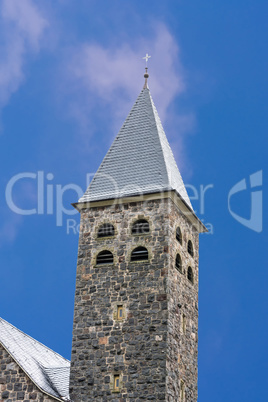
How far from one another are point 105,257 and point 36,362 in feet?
17.9

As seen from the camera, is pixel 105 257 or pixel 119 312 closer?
pixel 119 312

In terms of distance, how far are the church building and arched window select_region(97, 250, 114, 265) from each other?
0.04 metres

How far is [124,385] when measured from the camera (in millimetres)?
34125

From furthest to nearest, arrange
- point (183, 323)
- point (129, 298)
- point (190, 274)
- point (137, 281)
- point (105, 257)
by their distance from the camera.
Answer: point (190, 274) < point (105, 257) < point (183, 323) < point (137, 281) < point (129, 298)

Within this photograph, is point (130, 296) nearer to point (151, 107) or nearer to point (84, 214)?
point (84, 214)

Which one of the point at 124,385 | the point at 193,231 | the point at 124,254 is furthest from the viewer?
the point at 193,231

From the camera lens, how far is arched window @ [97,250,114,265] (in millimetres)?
36844

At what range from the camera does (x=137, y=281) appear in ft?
117

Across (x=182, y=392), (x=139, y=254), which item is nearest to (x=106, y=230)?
(x=139, y=254)

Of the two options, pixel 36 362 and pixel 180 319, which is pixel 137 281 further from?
pixel 36 362

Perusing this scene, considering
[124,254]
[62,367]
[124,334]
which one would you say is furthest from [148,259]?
[62,367]

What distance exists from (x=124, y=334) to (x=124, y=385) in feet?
6.96

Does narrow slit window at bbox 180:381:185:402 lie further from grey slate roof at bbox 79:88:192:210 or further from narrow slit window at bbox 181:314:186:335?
grey slate roof at bbox 79:88:192:210

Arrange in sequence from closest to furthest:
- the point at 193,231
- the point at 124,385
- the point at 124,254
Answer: the point at 124,385 → the point at 124,254 → the point at 193,231
